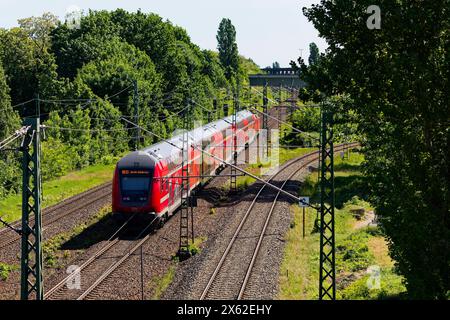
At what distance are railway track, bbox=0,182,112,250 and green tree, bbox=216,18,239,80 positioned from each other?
345ft

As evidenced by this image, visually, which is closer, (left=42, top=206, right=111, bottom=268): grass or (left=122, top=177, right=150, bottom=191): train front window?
(left=42, top=206, right=111, bottom=268): grass

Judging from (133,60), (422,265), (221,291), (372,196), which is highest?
(133,60)

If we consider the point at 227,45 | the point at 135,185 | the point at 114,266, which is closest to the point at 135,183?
the point at 135,185

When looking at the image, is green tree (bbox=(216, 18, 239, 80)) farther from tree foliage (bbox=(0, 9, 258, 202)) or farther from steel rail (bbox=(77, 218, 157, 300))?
steel rail (bbox=(77, 218, 157, 300))

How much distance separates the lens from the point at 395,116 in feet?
55.9

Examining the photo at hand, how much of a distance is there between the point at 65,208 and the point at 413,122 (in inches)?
1030

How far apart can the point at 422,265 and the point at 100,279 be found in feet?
41.3

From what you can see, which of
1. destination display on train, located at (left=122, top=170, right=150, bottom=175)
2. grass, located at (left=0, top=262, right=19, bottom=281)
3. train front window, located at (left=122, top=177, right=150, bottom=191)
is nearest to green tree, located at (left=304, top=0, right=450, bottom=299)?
destination display on train, located at (left=122, top=170, right=150, bottom=175)

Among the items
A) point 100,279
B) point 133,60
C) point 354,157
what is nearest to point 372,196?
point 100,279

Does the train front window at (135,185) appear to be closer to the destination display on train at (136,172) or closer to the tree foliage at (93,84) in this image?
the destination display on train at (136,172)

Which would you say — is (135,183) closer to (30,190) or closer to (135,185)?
(135,185)

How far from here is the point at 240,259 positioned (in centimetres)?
2700

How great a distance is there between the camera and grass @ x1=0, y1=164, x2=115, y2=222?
38219 millimetres
